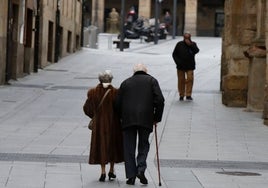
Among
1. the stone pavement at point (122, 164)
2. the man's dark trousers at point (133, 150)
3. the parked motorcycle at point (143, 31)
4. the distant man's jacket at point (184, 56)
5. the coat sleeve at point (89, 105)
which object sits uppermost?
the parked motorcycle at point (143, 31)

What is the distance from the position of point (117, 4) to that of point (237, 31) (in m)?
53.2

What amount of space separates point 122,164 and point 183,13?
201ft

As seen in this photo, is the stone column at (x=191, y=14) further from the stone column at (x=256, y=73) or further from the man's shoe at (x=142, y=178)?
the man's shoe at (x=142, y=178)

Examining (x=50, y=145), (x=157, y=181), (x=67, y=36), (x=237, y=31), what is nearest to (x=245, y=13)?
(x=237, y=31)

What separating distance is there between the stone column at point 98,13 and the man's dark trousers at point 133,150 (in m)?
57.2

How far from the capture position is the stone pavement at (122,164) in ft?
37.0

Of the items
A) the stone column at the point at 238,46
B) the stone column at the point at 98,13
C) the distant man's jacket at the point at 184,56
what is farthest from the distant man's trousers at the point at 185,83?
the stone column at the point at 98,13

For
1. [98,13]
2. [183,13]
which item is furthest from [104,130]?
[183,13]

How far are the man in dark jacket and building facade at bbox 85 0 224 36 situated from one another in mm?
56657

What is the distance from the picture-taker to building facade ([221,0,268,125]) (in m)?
20.3

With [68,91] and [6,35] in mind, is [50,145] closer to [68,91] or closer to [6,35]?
[68,91]

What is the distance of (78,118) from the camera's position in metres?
18.0

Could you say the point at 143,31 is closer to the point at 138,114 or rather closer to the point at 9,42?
the point at 9,42

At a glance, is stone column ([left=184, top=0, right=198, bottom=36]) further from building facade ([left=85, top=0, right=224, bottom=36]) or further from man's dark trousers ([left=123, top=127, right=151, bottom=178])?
man's dark trousers ([left=123, top=127, right=151, bottom=178])
